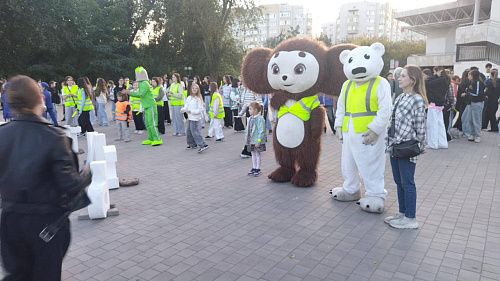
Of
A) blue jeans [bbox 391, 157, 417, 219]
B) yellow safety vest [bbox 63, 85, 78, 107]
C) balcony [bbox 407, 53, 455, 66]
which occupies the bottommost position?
blue jeans [bbox 391, 157, 417, 219]

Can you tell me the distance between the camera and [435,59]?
42406 mm

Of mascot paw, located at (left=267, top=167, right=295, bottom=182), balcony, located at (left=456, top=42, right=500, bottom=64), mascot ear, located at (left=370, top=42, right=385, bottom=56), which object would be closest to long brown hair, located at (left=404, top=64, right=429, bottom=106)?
mascot ear, located at (left=370, top=42, right=385, bottom=56)

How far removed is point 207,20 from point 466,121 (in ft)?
74.9

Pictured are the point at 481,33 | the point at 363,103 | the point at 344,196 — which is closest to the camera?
the point at 363,103

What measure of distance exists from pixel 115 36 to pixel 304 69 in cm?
3411

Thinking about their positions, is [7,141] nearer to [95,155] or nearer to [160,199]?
[160,199]

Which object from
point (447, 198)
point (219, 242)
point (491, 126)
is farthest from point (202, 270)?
point (491, 126)

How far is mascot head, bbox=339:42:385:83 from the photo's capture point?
5.33 m

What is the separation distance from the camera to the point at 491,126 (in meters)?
12.6

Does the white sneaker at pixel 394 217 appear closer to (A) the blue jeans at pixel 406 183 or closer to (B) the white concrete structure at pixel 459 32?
(A) the blue jeans at pixel 406 183

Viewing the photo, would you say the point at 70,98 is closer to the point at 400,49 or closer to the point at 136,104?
the point at 136,104

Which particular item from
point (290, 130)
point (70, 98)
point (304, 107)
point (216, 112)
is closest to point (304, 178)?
point (290, 130)

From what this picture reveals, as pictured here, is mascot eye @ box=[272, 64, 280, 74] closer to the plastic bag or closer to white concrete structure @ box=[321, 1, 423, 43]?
the plastic bag

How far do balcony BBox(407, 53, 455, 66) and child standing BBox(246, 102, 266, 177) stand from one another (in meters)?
39.7
